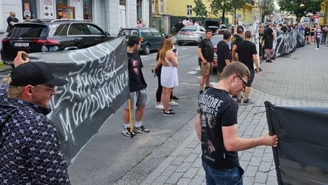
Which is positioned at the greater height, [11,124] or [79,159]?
[11,124]

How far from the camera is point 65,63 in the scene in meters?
3.86

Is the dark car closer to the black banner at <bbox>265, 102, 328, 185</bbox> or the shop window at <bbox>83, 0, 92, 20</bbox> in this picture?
the black banner at <bbox>265, 102, 328, 185</bbox>

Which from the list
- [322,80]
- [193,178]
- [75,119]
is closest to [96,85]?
[75,119]

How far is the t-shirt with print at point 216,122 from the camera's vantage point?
2762 mm

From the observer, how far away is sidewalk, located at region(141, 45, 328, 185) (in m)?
4.75

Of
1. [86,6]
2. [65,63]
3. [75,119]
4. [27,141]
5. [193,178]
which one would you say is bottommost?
[193,178]

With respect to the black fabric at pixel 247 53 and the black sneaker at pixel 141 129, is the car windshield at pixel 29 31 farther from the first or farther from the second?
the black sneaker at pixel 141 129

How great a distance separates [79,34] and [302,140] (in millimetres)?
12297

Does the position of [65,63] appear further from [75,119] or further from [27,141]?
[27,141]

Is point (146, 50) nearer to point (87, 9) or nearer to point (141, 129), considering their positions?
point (87, 9)

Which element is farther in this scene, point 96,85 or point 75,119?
point 96,85

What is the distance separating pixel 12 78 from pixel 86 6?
24604 millimetres

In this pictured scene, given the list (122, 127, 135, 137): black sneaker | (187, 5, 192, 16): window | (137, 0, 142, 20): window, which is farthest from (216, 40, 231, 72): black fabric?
(187, 5, 192, 16): window

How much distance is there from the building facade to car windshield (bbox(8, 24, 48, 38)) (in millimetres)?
4476
